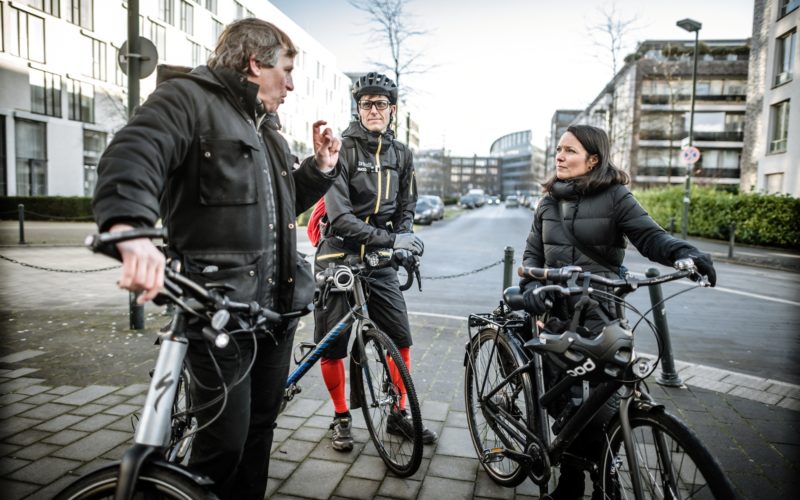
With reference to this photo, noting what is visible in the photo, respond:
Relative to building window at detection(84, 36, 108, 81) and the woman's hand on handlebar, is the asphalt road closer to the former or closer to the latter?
the woman's hand on handlebar

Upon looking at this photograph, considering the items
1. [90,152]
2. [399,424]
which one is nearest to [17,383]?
[399,424]

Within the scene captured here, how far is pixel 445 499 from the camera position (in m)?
2.83

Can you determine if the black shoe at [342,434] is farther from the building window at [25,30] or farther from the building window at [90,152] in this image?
the building window at [90,152]

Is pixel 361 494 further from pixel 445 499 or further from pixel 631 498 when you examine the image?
pixel 631 498

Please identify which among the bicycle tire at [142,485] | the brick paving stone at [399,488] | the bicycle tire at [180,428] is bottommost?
the brick paving stone at [399,488]

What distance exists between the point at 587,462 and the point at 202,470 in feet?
5.41

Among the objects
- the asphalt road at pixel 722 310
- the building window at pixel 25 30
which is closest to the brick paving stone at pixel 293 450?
the building window at pixel 25 30

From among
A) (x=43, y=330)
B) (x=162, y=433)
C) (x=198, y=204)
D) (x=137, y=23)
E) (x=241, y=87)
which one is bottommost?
(x=43, y=330)

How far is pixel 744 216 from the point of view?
20.5 meters

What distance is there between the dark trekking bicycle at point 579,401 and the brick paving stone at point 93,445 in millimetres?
2246

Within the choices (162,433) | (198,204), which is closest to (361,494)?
(162,433)

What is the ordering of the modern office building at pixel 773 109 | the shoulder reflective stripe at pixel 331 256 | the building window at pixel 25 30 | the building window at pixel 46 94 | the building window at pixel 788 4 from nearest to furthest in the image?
the shoulder reflective stripe at pixel 331 256
the building window at pixel 25 30
the building window at pixel 788 4
the modern office building at pixel 773 109
the building window at pixel 46 94

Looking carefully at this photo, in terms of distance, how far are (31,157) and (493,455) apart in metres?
32.7

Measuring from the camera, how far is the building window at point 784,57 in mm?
24969
